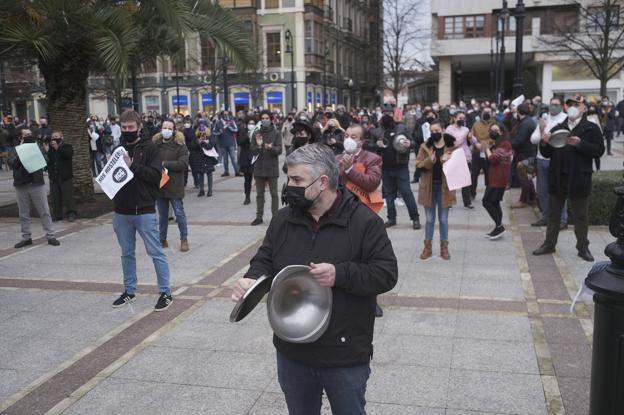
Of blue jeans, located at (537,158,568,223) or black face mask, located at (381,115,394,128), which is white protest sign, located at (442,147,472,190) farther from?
black face mask, located at (381,115,394,128)

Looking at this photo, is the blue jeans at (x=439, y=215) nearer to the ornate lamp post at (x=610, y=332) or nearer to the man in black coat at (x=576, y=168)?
the man in black coat at (x=576, y=168)

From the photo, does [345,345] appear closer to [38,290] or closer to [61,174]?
[38,290]

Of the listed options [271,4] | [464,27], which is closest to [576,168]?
[271,4]

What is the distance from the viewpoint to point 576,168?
762 cm

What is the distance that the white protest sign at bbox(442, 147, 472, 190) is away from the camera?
775 centimetres

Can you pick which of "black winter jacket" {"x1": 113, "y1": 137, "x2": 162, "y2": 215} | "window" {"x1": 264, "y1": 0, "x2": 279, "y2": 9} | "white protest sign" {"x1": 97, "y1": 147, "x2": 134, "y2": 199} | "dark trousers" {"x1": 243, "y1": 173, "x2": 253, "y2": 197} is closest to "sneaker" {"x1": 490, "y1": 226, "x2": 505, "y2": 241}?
"black winter jacket" {"x1": 113, "y1": 137, "x2": 162, "y2": 215}

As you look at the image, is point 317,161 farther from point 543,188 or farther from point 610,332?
point 543,188

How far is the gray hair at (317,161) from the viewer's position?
290 centimetres

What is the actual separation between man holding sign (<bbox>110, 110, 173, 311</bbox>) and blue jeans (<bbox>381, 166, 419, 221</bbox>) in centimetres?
476

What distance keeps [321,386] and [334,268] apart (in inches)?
25.1

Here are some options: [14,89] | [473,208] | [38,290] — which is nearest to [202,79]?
[14,89]

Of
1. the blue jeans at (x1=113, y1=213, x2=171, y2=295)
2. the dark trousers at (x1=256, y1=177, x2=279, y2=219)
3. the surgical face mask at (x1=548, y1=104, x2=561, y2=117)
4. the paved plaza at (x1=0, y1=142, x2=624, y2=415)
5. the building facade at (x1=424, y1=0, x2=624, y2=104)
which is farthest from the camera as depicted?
the building facade at (x1=424, y1=0, x2=624, y2=104)

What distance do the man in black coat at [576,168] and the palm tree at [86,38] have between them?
272 inches

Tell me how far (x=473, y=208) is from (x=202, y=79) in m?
36.9
